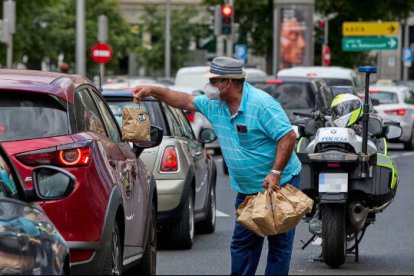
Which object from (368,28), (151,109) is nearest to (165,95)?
(151,109)

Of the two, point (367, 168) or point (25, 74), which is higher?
point (25, 74)

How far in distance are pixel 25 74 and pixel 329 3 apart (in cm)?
5734

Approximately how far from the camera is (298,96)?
23.1 m

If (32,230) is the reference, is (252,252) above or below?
below

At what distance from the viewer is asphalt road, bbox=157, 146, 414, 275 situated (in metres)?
11.6

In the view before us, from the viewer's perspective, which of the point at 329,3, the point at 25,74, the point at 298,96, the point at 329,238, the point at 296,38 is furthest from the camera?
the point at 329,3

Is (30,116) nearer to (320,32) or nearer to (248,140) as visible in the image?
(248,140)

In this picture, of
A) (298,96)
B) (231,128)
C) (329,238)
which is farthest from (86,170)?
(298,96)

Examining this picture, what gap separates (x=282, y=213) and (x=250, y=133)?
505mm

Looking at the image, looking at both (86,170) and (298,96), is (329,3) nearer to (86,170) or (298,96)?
(298,96)

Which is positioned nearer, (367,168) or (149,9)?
(367,168)

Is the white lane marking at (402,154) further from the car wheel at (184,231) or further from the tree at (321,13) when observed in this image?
the tree at (321,13)

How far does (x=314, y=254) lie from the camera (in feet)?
42.0

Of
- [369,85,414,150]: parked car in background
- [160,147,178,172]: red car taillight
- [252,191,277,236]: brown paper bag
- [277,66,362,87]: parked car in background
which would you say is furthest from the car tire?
[369,85,414,150]: parked car in background
